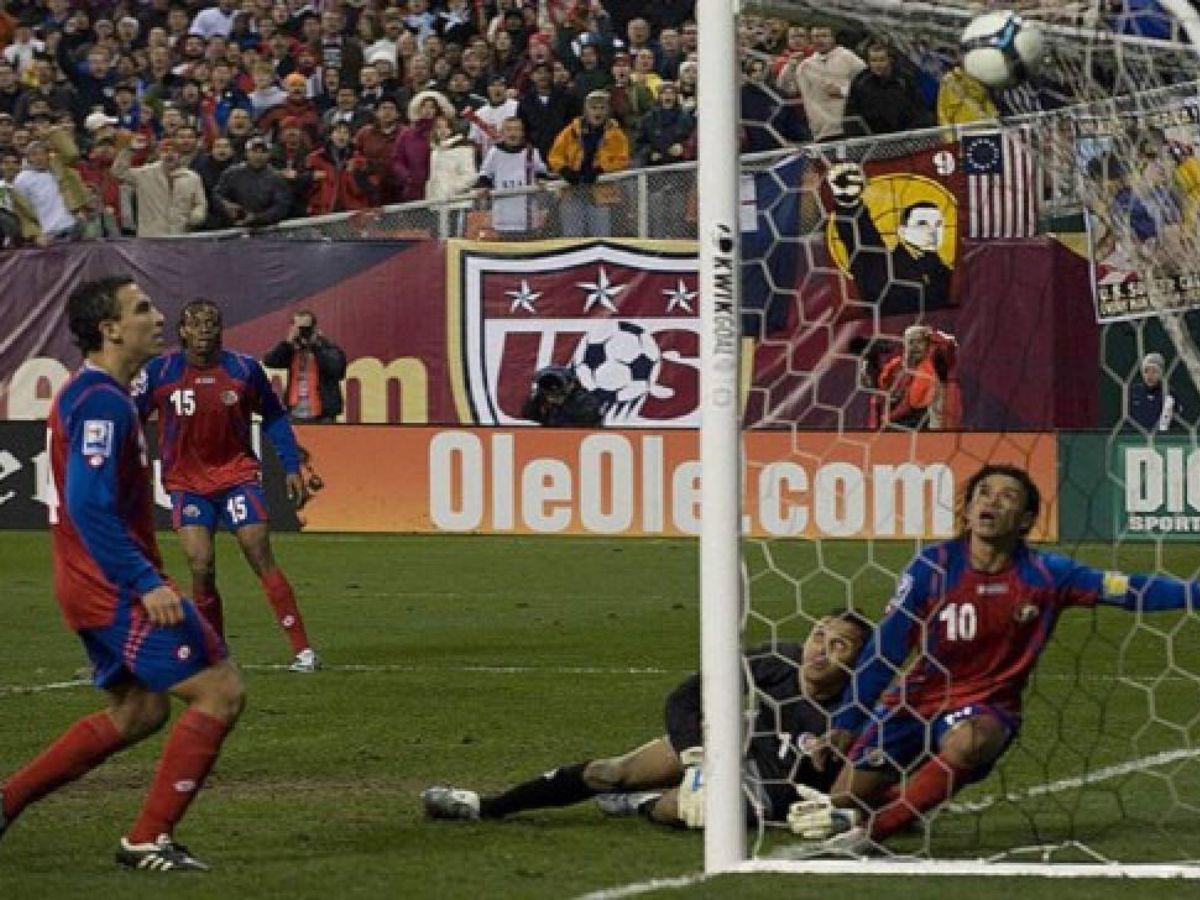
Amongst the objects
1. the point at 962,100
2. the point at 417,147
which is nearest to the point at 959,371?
the point at 417,147

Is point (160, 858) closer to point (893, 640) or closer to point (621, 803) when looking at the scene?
point (621, 803)

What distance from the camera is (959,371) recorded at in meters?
21.0

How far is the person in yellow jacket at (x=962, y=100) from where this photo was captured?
9.47m

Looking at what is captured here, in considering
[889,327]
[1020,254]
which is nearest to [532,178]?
[1020,254]

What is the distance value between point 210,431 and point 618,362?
10.4 metres

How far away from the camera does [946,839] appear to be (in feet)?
29.2

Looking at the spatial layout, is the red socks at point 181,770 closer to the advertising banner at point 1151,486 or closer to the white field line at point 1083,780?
the white field line at point 1083,780

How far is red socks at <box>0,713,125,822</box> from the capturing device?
27.7 ft

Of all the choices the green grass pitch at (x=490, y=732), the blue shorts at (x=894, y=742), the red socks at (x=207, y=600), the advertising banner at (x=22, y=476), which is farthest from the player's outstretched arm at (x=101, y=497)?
the advertising banner at (x=22, y=476)

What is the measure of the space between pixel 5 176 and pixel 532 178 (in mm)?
5657

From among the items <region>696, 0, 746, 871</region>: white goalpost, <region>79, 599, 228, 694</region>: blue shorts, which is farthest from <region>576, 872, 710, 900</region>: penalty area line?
<region>79, 599, 228, 694</region>: blue shorts

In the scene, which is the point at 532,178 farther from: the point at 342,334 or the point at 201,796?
the point at 201,796

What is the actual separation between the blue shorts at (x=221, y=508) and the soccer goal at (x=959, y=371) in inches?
103

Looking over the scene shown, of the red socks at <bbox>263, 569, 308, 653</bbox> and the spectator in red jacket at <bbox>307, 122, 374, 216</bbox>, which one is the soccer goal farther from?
the spectator in red jacket at <bbox>307, 122, 374, 216</bbox>
